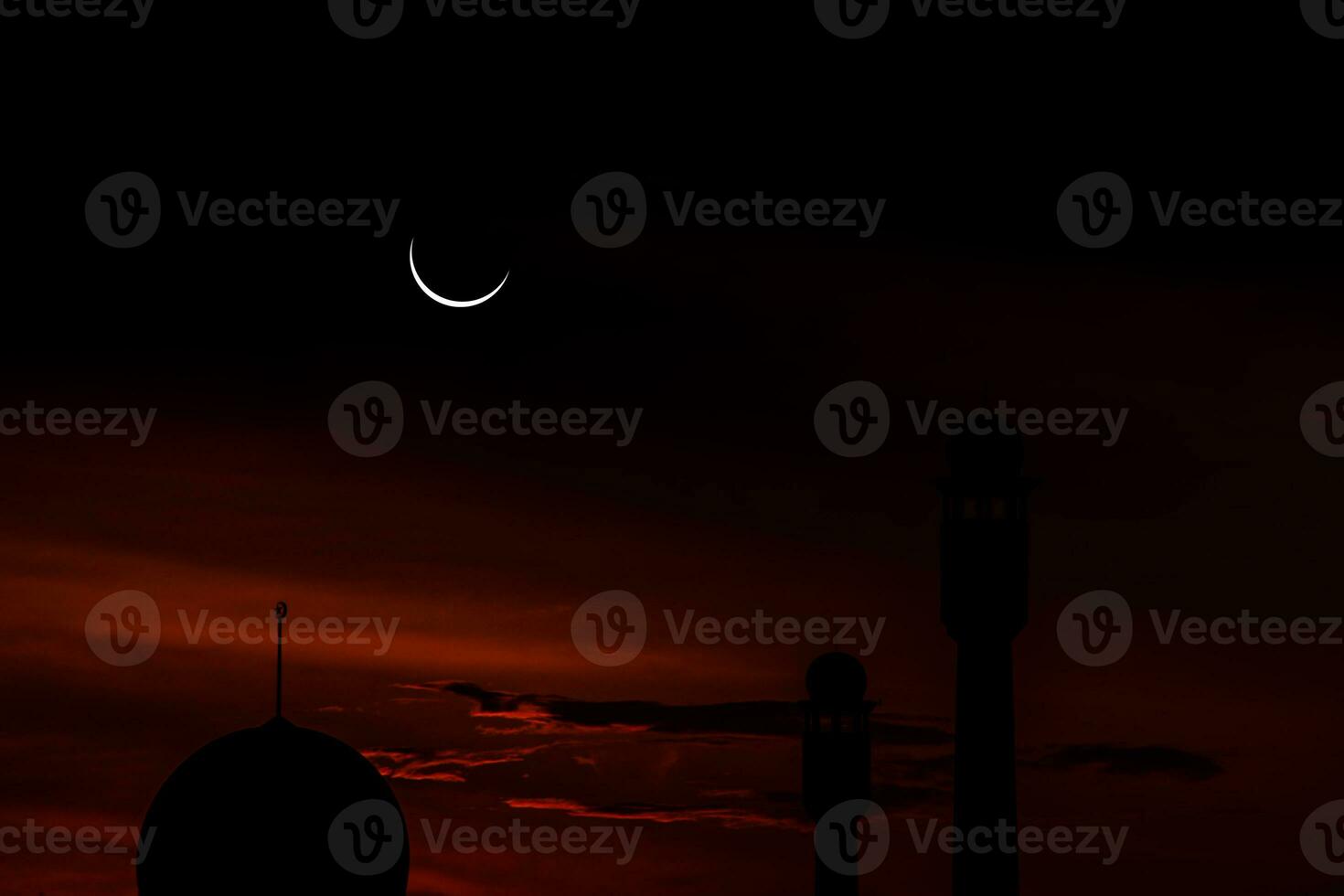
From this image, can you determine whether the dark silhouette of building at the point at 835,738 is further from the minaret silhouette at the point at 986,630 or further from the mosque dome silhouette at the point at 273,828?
the mosque dome silhouette at the point at 273,828

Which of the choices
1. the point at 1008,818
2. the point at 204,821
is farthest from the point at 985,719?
the point at 204,821

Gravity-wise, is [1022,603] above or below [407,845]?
above

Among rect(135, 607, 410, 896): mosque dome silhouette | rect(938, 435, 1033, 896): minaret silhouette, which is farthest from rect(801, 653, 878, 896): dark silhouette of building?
rect(135, 607, 410, 896): mosque dome silhouette

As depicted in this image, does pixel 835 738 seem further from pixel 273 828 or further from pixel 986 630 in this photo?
pixel 273 828

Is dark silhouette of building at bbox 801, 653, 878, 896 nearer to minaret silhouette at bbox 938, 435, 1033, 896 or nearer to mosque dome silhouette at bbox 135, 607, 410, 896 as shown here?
minaret silhouette at bbox 938, 435, 1033, 896

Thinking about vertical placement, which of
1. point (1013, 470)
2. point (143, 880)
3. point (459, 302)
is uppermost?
point (1013, 470)

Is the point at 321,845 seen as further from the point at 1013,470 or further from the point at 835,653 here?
the point at 1013,470
